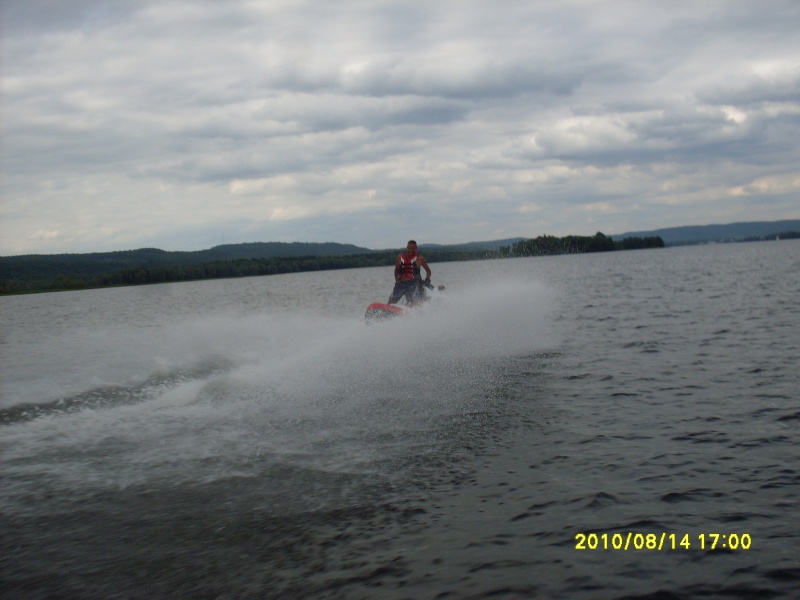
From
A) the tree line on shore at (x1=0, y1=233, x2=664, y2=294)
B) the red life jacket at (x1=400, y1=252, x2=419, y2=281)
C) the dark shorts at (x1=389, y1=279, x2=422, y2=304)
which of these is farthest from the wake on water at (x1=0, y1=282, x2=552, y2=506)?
the tree line on shore at (x1=0, y1=233, x2=664, y2=294)

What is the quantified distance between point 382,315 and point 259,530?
13757 mm

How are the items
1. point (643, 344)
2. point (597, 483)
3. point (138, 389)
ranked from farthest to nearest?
1. point (643, 344)
2. point (138, 389)
3. point (597, 483)

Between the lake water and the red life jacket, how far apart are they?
220 inches

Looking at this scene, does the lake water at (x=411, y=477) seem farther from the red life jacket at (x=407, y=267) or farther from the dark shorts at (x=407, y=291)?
the red life jacket at (x=407, y=267)

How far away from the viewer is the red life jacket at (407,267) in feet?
68.1

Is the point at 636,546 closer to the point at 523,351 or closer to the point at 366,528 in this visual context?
the point at 366,528

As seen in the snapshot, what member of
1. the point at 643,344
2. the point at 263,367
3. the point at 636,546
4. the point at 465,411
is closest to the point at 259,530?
the point at 636,546

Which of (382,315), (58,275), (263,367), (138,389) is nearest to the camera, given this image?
(138,389)

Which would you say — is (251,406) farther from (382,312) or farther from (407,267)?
(407,267)

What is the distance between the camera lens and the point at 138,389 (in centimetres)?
1268
